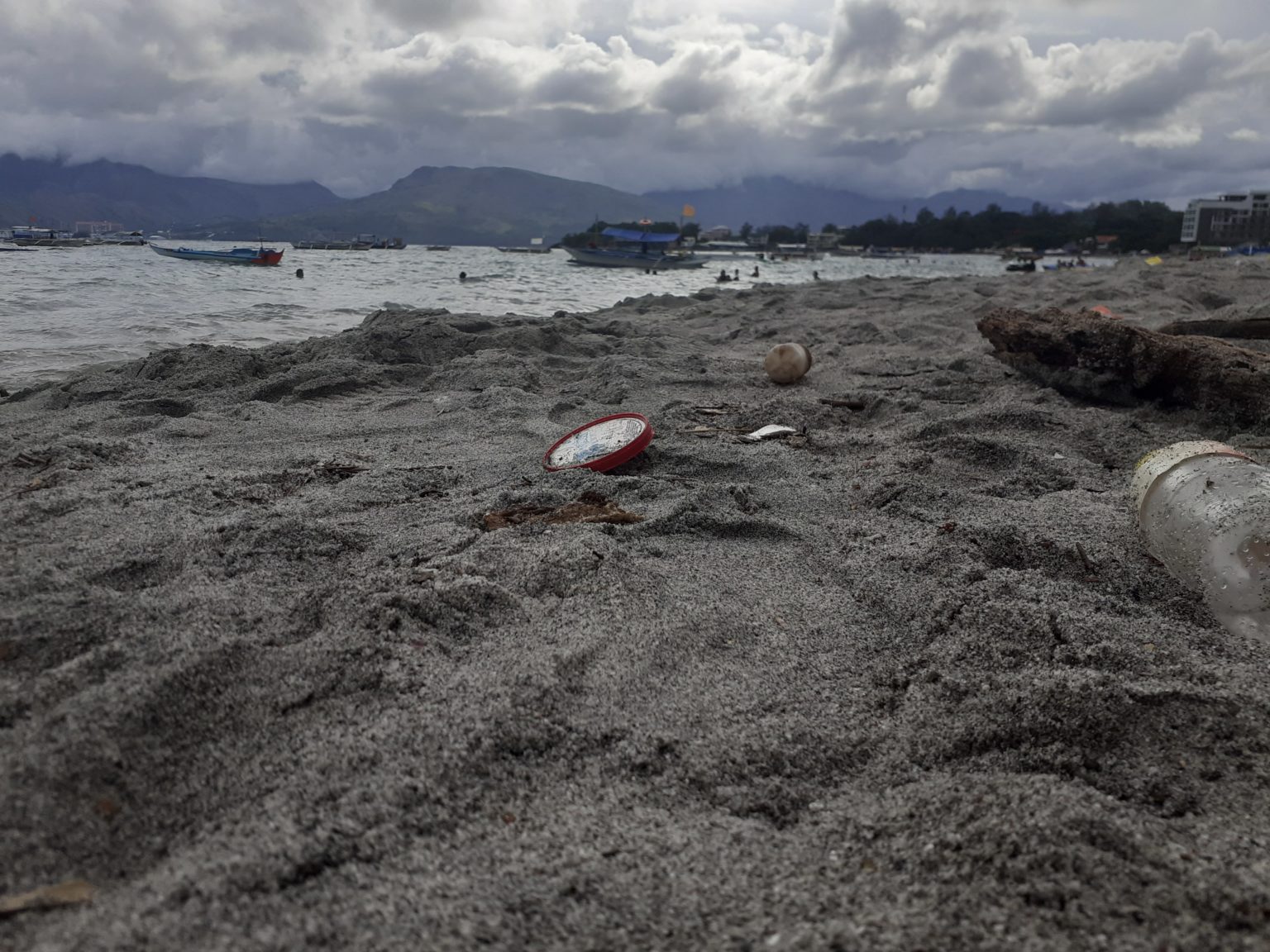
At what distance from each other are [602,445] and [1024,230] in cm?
11141

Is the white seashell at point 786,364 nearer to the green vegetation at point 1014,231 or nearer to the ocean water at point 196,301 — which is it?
the ocean water at point 196,301

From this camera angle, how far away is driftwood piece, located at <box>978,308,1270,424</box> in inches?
173

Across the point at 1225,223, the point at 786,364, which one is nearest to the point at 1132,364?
the point at 786,364

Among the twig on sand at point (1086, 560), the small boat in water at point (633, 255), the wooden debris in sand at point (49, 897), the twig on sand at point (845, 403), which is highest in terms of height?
the small boat in water at point (633, 255)

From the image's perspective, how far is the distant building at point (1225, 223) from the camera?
75.0 m

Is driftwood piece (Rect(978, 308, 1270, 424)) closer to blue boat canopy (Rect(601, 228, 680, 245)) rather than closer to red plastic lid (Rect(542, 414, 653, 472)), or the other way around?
red plastic lid (Rect(542, 414, 653, 472))

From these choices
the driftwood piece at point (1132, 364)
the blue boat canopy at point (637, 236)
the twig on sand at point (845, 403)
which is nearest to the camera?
the driftwood piece at point (1132, 364)

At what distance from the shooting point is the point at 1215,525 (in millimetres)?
2414

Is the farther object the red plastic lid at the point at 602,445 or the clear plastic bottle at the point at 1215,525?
the red plastic lid at the point at 602,445

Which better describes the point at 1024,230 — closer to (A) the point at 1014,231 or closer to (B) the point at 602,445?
(A) the point at 1014,231

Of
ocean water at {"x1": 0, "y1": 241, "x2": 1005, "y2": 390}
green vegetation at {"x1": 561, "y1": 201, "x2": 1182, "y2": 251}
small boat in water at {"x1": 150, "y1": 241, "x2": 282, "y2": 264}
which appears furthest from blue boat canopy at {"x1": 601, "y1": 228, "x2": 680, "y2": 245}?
green vegetation at {"x1": 561, "y1": 201, "x2": 1182, "y2": 251}

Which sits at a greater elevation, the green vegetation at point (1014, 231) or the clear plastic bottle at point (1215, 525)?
the green vegetation at point (1014, 231)

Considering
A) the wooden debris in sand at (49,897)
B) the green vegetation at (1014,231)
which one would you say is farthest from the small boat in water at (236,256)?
the green vegetation at (1014,231)

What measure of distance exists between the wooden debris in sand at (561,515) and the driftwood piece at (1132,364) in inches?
145
